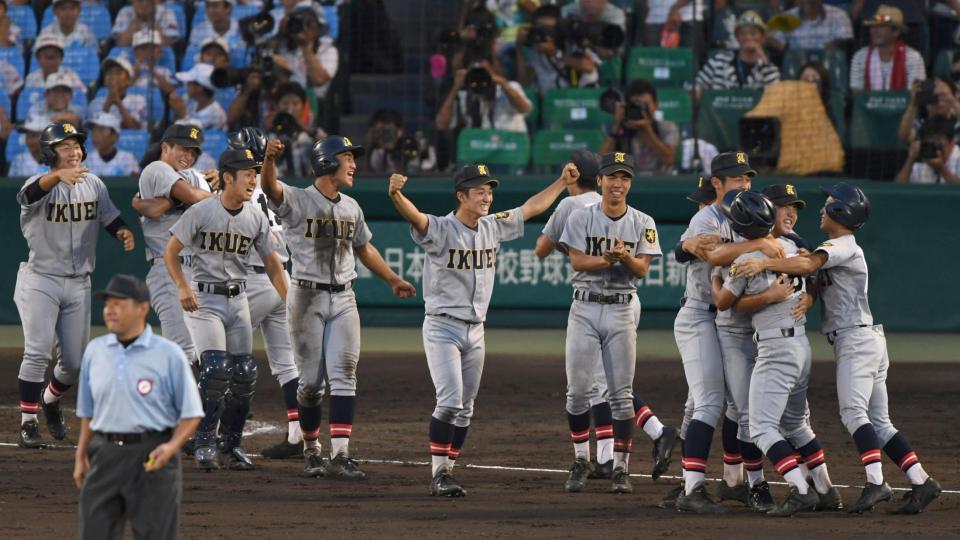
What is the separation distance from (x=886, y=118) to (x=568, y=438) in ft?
23.8

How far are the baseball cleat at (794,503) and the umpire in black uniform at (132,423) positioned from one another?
3567 mm

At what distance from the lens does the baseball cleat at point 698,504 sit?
8156mm

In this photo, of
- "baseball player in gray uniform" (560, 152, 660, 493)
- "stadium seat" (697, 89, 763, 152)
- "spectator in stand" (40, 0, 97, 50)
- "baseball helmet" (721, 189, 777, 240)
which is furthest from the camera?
"spectator in stand" (40, 0, 97, 50)

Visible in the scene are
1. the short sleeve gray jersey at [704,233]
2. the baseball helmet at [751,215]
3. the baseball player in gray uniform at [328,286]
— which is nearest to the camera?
the baseball helmet at [751,215]

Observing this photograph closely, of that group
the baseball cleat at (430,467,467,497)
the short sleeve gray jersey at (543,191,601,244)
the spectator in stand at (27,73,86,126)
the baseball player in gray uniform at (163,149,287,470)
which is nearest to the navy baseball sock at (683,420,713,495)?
the baseball cleat at (430,467,467,497)

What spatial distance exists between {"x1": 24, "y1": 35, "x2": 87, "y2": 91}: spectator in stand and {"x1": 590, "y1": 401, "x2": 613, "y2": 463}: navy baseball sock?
32.4ft

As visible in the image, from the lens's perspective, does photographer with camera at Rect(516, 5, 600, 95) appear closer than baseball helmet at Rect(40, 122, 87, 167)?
No

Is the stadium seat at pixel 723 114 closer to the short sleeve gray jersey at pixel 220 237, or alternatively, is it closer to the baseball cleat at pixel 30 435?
the short sleeve gray jersey at pixel 220 237

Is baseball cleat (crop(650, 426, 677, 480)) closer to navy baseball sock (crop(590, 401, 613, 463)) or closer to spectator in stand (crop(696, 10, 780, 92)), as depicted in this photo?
navy baseball sock (crop(590, 401, 613, 463))

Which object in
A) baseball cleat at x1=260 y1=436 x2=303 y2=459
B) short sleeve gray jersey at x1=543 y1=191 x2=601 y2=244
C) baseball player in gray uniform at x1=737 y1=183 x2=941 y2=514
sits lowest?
baseball cleat at x1=260 y1=436 x2=303 y2=459

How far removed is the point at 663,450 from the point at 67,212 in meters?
4.26

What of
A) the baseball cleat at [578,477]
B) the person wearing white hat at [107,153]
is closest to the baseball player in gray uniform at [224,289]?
the baseball cleat at [578,477]

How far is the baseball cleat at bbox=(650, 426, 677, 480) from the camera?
9.16 meters

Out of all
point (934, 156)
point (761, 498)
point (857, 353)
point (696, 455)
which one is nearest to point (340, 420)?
point (696, 455)
